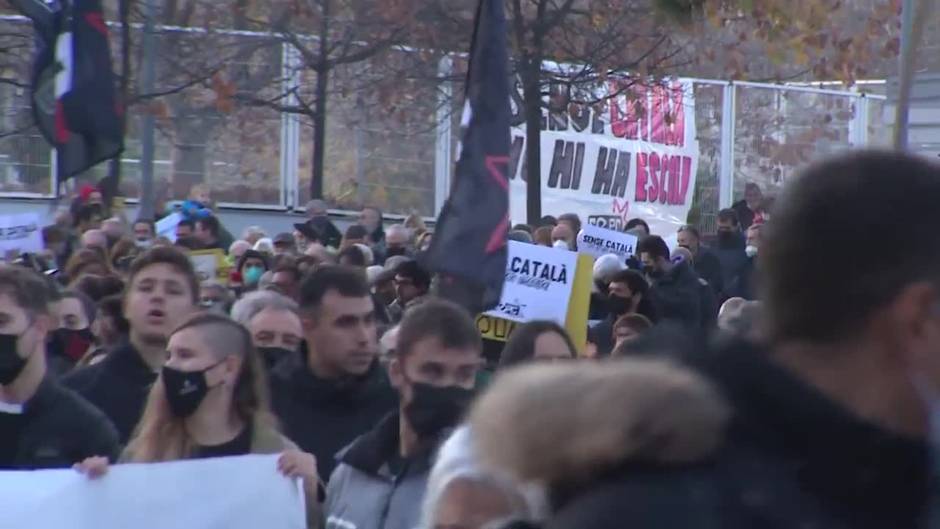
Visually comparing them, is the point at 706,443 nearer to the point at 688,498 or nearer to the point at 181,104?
the point at 688,498

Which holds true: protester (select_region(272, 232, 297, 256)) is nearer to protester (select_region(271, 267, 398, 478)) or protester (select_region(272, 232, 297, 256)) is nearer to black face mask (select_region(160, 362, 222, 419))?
protester (select_region(271, 267, 398, 478))

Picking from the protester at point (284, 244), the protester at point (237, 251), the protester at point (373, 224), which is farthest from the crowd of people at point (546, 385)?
the protester at point (373, 224)

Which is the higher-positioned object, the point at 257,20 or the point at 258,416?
the point at 257,20

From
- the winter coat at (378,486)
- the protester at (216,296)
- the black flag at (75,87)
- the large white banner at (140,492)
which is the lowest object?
the large white banner at (140,492)

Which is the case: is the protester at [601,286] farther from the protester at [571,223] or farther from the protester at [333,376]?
the protester at [333,376]

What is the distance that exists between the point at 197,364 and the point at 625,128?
65.4ft

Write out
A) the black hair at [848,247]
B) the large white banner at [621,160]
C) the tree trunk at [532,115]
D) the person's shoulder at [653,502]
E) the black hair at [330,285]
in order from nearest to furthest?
the person's shoulder at [653,502] < the black hair at [848,247] < the black hair at [330,285] < the tree trunk at [532,115] < the large white banner at [621,160]

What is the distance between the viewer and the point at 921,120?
861 inches

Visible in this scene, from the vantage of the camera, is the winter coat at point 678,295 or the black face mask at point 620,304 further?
the winter coat at point 678,295

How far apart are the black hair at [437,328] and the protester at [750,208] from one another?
12399mm

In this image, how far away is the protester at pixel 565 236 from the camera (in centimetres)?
1415

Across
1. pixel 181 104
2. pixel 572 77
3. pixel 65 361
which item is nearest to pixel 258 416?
pixel 65 361

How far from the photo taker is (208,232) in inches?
566

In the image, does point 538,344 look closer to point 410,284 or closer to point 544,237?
point 410,284
